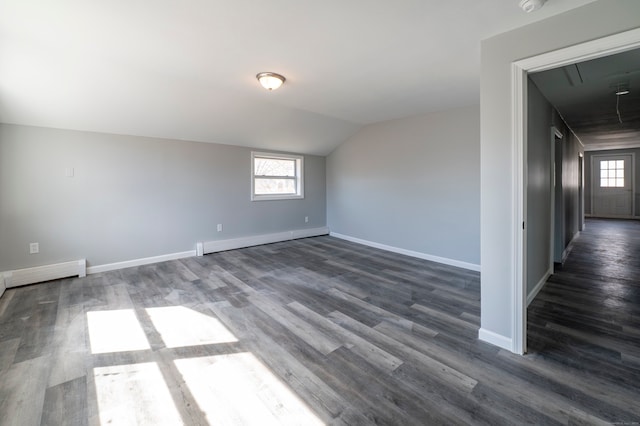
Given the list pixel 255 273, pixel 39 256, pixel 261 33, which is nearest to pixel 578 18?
pixel 261 33

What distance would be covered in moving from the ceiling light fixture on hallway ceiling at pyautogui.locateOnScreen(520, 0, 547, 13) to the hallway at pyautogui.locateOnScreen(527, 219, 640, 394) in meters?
2.32

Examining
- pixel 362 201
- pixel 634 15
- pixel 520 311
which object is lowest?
pixel 520 311

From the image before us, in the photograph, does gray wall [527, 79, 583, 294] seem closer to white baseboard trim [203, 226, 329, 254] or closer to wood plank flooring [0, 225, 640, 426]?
wood plank flooring [0, 225, 640, 426]

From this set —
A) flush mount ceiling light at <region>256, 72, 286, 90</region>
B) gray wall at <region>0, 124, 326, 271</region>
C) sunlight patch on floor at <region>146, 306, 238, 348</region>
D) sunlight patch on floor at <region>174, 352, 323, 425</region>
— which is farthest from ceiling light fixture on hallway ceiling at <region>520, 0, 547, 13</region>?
gray wall at <region>0, 124, 326, 271</region>

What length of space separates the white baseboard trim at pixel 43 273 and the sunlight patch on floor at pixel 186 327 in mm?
1835

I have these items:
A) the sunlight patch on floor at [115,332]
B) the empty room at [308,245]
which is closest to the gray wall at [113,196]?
the empty room at [308,245]

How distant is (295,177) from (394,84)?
3.45 meters

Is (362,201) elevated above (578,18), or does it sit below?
below

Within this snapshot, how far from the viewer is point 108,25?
2.03 m

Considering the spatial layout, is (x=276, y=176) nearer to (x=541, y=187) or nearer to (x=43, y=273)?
(x=43, y=273)

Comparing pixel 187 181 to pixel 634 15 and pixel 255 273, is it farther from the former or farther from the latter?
pixel 634 15

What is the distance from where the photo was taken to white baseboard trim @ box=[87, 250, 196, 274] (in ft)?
12.5

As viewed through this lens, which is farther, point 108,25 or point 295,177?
point 295,177

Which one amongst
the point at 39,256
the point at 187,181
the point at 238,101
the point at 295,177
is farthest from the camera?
the point at 295,177
